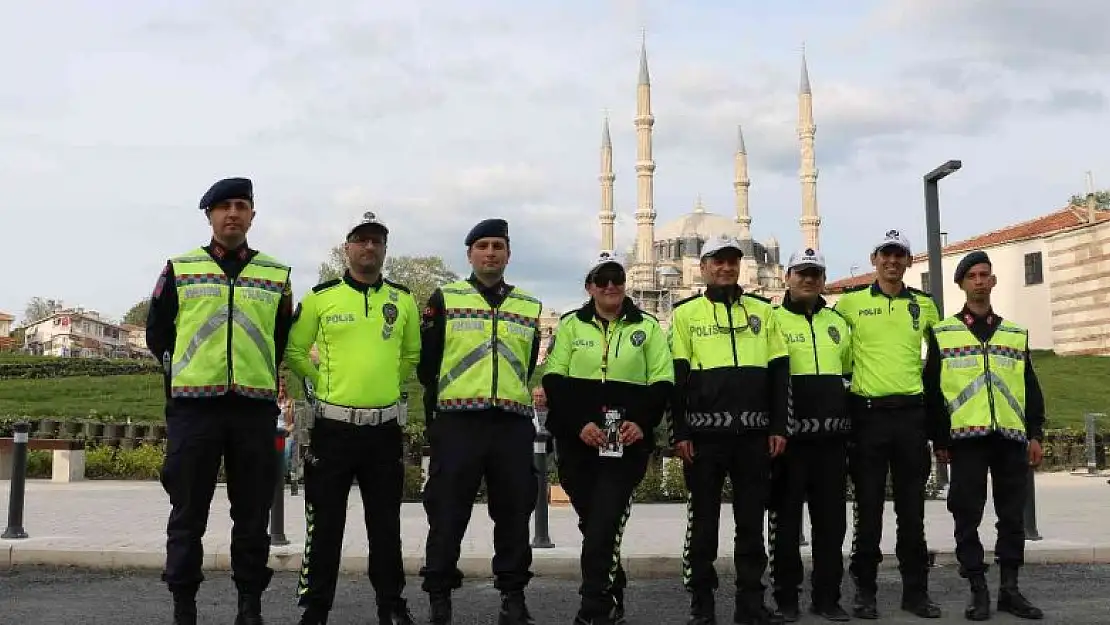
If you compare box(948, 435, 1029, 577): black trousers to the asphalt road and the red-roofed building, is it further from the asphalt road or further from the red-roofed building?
the red-roofed building

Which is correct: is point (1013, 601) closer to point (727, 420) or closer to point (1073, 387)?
point (727, 420)

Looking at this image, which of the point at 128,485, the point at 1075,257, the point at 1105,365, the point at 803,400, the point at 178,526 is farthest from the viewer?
the point at 1075,257

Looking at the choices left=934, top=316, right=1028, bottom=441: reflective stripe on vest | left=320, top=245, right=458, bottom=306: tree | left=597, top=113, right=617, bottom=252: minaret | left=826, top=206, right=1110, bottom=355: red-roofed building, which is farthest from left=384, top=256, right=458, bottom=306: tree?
left=934, top=316, right=1028, bottom=441: reflective stripe on vest

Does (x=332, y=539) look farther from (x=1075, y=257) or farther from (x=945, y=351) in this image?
(x=1075, y=257)

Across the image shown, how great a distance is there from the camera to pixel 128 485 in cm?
1638

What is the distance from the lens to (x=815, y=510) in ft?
20.9

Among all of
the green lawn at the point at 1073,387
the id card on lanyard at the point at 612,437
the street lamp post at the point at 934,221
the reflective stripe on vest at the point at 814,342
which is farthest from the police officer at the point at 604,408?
the green lawn at the point at 1073,387

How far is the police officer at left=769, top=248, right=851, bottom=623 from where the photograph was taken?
6.27 metres

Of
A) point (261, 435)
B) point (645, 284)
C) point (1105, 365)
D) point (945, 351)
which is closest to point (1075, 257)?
point (1105, 365)

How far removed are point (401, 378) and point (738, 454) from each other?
6.17 feet

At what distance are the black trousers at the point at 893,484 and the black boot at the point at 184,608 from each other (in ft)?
12.1

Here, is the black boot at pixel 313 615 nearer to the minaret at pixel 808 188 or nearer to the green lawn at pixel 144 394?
the green lawn at pixel 144 394

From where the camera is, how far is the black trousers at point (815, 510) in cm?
630

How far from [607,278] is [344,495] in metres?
1.82
